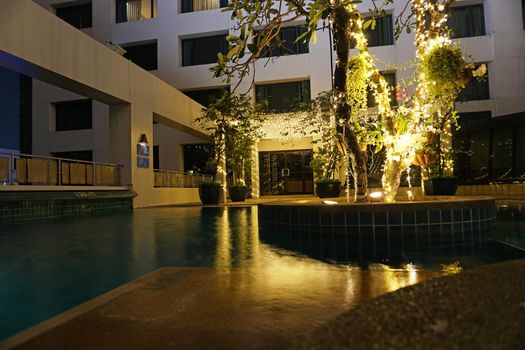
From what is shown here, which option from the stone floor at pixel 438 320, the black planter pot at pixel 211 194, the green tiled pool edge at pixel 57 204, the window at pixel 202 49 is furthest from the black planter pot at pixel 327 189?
the stone floor at pixel 438 320

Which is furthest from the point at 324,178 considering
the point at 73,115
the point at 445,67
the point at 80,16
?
the point at 80,16

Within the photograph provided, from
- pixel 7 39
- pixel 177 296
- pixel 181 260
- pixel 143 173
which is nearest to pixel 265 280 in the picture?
pixel 177 296

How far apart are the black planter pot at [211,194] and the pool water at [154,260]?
25.7 feet

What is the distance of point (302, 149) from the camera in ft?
59.1

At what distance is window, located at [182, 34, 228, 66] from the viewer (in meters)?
18.1

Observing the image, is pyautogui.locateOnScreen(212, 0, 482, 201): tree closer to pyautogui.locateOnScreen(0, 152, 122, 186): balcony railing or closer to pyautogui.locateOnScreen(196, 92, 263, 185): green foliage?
pyautogui.locateOnScreen(0, 152, 122, 186): balcony railing

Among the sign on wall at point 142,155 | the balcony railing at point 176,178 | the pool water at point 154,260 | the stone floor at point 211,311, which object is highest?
the sign on wall at point 142,155

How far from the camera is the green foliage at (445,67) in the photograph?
441 centimetres

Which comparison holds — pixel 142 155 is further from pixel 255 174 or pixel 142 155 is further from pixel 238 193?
pixel 255 174

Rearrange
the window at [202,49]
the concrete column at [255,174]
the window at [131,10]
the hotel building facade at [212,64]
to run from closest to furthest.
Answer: the hotel building facade at [212,64] → the concrete column at [255,174] → the window at [202,49] → the window at [131,10]

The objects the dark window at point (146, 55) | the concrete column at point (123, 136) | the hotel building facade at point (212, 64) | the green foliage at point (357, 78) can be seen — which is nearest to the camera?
the green foliage at point (357, 78)

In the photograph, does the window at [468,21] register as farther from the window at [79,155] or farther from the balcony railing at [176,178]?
the window at [79,155]

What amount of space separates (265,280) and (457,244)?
232 cm

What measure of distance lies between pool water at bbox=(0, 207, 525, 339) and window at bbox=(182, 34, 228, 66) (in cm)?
1477
